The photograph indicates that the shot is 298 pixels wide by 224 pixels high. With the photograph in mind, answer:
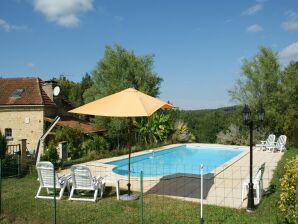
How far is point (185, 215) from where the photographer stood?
8.09 meters

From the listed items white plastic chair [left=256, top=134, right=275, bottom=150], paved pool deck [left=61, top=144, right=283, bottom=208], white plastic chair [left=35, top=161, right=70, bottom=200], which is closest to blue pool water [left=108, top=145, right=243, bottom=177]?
white plastic chair [left=256, top=134, right=275, bottom=150]

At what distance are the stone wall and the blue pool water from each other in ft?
36.1

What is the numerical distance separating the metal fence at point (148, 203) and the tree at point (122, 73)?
1726cm

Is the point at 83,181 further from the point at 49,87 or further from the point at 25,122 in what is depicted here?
the point at 49,87

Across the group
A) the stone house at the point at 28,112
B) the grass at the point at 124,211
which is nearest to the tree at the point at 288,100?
the stone house at the point at 28,112

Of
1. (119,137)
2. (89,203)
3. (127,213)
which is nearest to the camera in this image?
(127,213)

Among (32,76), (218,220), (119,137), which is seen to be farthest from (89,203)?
(32,76)

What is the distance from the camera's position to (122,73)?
97.4 feet

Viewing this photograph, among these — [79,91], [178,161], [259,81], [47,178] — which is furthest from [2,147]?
[79,91]

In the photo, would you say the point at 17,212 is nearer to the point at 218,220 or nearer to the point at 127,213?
the point at 127,213

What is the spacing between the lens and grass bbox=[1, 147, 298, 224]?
779 centimetres

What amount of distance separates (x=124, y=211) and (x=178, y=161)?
1294 cm

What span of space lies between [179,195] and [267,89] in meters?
19.1

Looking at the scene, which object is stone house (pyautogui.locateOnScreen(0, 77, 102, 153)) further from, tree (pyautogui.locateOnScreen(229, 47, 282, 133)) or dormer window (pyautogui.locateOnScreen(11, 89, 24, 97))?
tree (pyautogui.locateOnScreen(229, 47, 282, 133))
